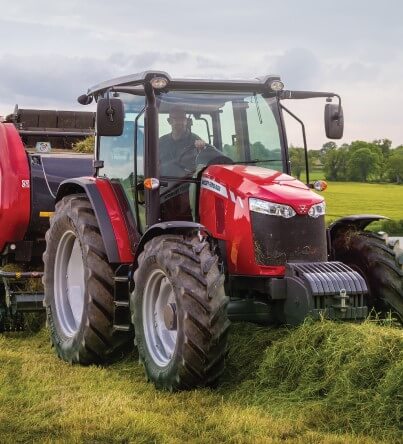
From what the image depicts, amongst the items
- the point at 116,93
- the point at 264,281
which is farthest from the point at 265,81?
the point at 264,281

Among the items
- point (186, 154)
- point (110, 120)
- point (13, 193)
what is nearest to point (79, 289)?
point (13, 193)

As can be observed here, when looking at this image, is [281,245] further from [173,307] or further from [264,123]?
[264,123]

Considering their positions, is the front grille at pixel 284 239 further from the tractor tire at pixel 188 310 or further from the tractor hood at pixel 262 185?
the tractor tire at pixel 188 310

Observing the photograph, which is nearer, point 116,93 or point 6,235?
point 116,93

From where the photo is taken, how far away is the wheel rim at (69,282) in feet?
28.9

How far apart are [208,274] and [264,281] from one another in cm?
80

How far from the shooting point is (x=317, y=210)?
7262mm

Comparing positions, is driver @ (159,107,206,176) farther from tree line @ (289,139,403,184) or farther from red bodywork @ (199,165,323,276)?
tree line @ (289,139,403,184)

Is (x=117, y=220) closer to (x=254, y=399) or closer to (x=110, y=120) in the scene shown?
(x=110, y=120)

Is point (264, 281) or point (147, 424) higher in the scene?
point (264, 281)

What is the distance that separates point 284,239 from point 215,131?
1.40 meters

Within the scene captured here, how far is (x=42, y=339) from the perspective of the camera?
9617 mm

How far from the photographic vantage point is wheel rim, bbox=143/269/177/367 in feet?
23.1

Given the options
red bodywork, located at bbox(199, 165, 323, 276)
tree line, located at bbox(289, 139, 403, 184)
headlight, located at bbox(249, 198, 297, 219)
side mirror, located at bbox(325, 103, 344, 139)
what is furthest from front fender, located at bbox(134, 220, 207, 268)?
tree line, located at bbox(289, 139, 403, 184)
